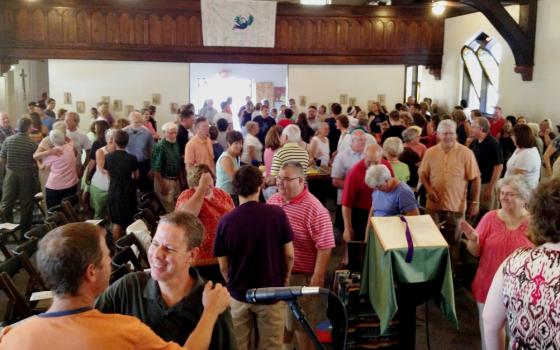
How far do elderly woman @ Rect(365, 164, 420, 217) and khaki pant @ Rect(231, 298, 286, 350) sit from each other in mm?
1363

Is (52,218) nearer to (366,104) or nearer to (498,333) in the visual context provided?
(498,333)

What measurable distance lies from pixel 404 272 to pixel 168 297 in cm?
169

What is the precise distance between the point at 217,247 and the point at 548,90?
8496 mm

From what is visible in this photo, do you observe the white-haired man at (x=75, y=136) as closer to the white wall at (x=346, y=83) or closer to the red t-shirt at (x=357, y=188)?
the red t-shirt at (x=357, y=188)

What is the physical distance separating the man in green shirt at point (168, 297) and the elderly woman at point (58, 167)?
5.29 metres

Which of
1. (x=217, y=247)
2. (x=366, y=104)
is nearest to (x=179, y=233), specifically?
(x=217, y=247)

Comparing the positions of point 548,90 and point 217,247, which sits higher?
point 548,90

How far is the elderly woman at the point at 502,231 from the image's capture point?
3.63 metres

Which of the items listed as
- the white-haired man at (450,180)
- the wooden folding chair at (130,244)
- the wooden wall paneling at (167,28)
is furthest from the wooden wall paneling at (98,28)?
the white-haired man at (450,180)

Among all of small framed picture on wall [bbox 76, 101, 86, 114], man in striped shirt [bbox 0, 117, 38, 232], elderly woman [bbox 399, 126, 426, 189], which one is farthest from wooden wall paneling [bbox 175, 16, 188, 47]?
elderly woman [bbox 399, 126, 426, 189]

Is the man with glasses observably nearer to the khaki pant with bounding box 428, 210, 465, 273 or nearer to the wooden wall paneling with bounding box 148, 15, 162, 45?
the khaki pant with bounding box 428, 210, 465, 273

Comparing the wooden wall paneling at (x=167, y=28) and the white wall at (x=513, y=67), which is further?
the wooden wall paneling at (x=167, y=28)

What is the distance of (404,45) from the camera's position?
13516 mm

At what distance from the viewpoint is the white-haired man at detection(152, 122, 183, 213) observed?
7285 millimetres
